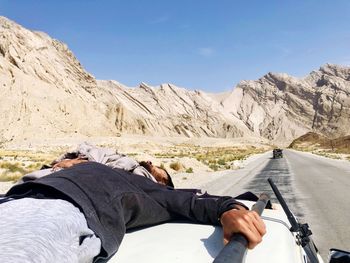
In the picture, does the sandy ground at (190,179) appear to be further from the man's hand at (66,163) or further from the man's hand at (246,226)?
the man's hand at (246,226)

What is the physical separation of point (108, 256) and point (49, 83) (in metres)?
95.3

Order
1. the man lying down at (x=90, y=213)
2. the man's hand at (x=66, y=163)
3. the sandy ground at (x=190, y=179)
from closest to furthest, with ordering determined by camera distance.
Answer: the man lying down at (x=90, y=213) < the man's hand at (x=66, y=163) < the sandy ground at (x=190, y=179)

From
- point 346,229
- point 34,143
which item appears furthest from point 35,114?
point 346,229

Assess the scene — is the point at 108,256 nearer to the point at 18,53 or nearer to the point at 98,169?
the point at 98,169

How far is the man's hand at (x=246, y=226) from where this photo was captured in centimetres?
234

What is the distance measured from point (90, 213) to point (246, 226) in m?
0.84

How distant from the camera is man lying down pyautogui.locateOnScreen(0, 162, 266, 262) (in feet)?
5.62

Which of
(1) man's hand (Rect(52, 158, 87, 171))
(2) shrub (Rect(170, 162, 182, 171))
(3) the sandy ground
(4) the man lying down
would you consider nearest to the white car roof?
(4) the man lying down

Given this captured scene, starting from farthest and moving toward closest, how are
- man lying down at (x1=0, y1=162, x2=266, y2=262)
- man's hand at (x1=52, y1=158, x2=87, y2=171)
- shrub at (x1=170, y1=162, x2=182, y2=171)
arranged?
shrub at (x1=170, y1=162, x2=182, y2=171) → man's hand at (x1=52, y1=158, x2=87, y2=171) → man lying down at (x1=0, y1=162, x2=266, y2=262)

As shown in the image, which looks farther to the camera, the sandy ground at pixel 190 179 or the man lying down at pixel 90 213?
the sandy ground at pixel 190 179

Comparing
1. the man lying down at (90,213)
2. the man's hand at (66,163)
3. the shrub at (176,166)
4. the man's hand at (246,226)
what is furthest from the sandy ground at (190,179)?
the man's hand at (246,226)

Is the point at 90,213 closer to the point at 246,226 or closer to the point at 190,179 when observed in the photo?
the point at 246,226

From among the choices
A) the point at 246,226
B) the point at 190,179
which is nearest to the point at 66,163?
the point at 246,226

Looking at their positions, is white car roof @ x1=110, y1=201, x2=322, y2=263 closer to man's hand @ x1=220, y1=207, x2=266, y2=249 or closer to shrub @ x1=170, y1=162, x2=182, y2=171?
man's hand @ x1=220, y1=207, x2=266, y2=249
